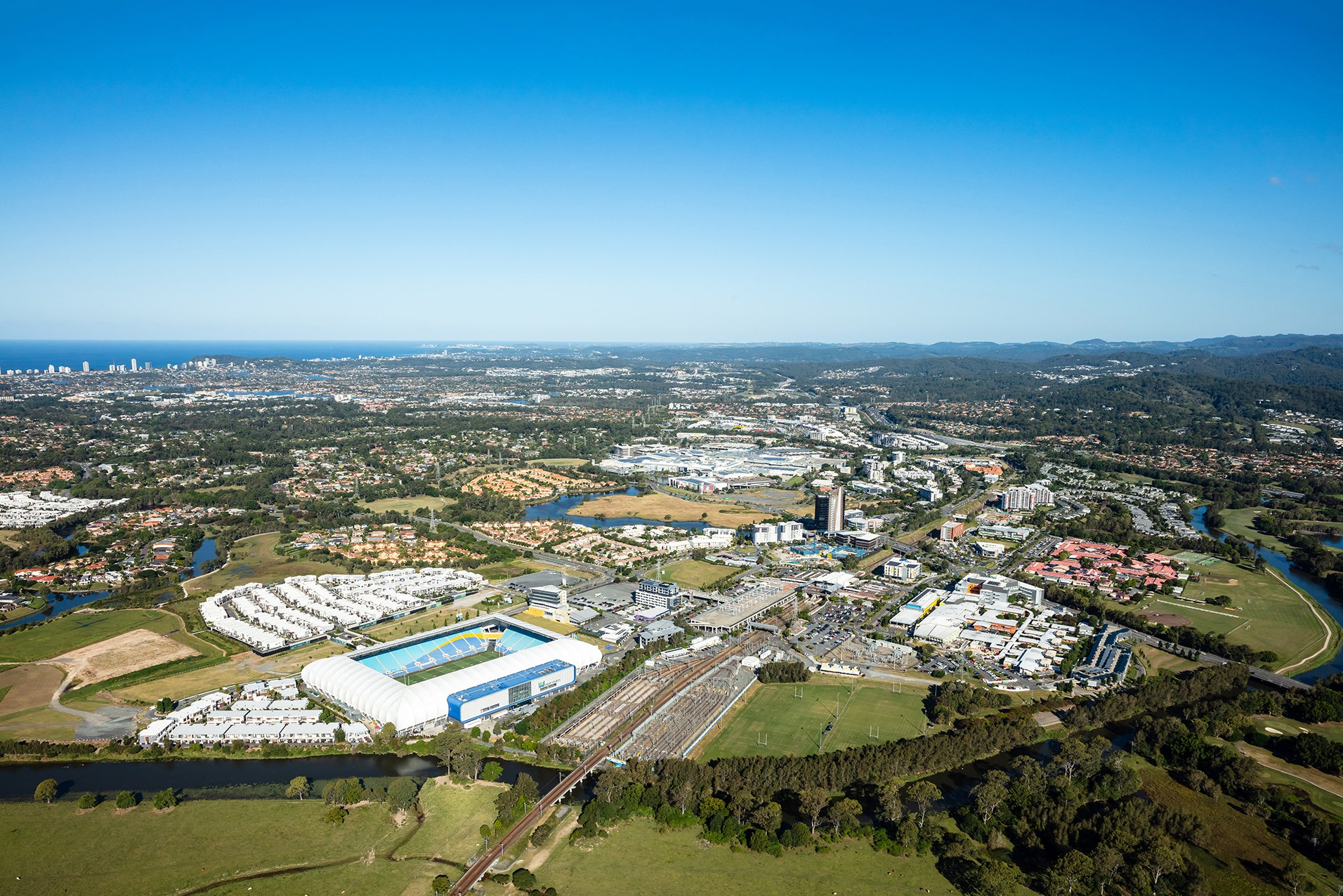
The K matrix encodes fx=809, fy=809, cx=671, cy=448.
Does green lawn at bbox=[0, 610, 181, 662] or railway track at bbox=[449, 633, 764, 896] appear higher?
green lawn at bbox=[0, 610, 181, 662]

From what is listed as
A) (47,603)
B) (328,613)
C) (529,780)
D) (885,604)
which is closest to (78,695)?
(328,613)

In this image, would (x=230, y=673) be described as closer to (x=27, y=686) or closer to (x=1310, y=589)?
(x=27, y=686)

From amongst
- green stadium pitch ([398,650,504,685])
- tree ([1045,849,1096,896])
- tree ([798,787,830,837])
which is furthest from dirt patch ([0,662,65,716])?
tree ([1045,849,1096,896])

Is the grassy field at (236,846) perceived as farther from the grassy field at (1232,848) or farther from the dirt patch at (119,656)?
the grassy field at (1232,848)

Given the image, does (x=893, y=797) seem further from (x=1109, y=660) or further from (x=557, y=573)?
(x=557, y=573)

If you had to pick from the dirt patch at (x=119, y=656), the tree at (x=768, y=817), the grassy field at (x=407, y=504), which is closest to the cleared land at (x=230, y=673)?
the dirt patch at (x=119, y=656)

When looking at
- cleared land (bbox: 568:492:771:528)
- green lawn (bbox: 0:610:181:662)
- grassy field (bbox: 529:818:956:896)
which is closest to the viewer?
grassy field (bbox: 529:818:956:896)

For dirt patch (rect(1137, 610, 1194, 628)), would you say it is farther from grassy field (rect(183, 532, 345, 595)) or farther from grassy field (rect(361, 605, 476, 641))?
grassy field (rect(183, 532, 345, 595))
